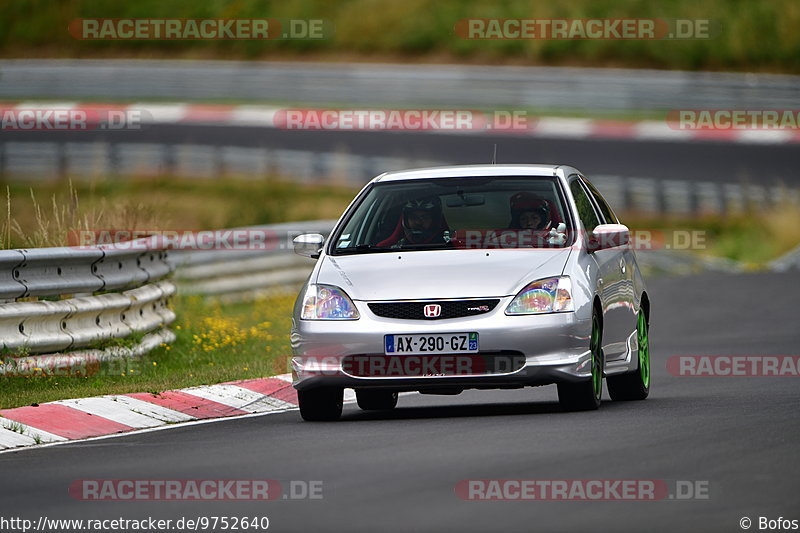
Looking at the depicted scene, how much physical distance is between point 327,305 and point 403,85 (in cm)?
2994

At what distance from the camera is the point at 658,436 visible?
31.4 ft

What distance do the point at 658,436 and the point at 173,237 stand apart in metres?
7.54

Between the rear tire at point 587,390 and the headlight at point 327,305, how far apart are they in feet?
4.74

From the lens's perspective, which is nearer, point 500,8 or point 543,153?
point 543,153

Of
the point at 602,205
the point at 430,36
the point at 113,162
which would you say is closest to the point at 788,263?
the point at 602,205

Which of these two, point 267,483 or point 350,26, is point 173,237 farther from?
point 350,26

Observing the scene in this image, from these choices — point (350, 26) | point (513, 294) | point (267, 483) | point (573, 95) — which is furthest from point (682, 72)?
point (267, 483)

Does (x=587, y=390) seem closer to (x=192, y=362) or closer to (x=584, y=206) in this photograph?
(x=584, y=206)

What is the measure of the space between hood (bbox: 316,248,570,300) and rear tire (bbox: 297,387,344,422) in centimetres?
73

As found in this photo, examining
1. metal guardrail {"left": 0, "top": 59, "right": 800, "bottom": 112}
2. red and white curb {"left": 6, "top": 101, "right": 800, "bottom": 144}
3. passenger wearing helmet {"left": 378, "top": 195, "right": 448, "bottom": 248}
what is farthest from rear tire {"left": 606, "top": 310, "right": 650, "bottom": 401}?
metal guardrail {"left": 0, "top": 59, "right": 800, "bottom": 112}

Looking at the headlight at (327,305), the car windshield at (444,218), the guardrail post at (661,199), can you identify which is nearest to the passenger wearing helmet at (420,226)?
the car windshield at (444,218)

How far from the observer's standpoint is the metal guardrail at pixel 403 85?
1485 inches

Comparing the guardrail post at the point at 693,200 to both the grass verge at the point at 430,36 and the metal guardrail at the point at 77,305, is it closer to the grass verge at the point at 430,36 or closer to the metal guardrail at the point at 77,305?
the grass verge at the point at 430,36

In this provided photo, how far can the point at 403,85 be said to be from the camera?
40.6m
